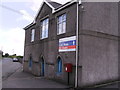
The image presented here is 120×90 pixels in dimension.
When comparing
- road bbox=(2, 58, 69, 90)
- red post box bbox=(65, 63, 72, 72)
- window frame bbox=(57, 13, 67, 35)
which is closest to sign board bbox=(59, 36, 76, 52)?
window frame bbox=(57, 13, 67, 35)

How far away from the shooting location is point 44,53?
1538 cm

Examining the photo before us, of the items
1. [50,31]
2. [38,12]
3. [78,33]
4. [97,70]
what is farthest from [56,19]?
[97,70]

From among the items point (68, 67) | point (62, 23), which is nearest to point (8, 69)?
point (62, 23)

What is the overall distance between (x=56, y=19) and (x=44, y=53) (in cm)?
412

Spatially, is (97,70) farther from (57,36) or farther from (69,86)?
(57,36)

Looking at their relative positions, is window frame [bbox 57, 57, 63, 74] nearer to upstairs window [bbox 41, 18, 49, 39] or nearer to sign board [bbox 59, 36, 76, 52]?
sign board [bbox 59, 36, 76, 52]

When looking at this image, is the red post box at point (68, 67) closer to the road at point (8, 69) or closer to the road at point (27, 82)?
the road at point (27, 82)

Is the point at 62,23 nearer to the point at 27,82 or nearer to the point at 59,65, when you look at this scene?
the point at 59,65

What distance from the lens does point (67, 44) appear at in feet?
38.5

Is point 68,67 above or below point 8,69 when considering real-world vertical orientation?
above

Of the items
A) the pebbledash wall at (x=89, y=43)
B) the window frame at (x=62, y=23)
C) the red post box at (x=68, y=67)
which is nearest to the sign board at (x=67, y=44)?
the pebbledash wall at (x=89, y=43)

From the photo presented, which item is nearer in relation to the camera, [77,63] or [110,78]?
[77,63]

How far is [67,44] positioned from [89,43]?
1.87 m


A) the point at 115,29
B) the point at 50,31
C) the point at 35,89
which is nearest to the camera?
the point at 35,89
